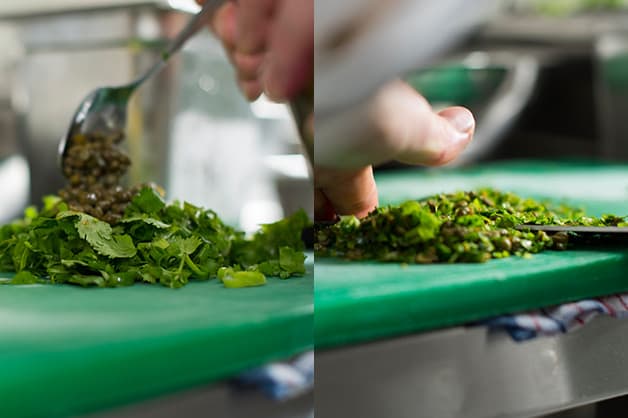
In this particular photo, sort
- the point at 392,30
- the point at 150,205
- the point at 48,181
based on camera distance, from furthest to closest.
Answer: the point at 48,181 → the point at 150,205 → the point at 392,30

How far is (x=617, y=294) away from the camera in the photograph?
822 mm

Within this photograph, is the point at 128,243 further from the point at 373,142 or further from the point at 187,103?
the point at 187,103

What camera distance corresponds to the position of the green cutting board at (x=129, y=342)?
51cm

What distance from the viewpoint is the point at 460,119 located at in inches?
28.9

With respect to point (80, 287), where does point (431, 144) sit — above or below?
above

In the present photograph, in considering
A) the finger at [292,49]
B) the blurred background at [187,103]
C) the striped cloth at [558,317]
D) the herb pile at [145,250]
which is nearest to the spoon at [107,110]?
the herb pile at [145,250]

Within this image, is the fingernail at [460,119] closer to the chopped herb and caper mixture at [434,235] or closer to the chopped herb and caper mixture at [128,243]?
the chopped herb and caper mixture at [434,235]

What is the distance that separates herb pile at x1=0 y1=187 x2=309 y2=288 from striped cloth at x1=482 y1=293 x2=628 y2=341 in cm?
22

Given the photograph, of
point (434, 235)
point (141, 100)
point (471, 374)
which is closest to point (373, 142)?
point (434, 235)

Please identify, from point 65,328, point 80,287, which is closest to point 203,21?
point 80,287

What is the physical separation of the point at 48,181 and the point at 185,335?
4.25ft

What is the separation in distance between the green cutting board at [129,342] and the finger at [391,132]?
0.44ft

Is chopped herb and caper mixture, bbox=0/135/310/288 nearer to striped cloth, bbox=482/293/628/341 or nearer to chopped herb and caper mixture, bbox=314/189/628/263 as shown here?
chopped herb and caper mixture, bbox=314/189/628/263

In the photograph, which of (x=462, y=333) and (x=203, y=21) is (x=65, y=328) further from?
(x=203, y=21)
